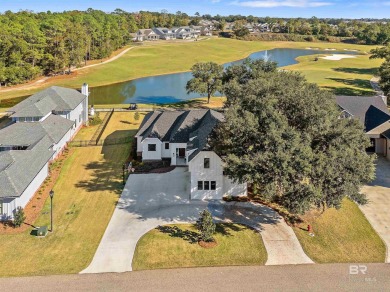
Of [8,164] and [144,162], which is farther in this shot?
[144,162]

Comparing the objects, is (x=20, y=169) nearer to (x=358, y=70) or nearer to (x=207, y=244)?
(x=207, y=244)

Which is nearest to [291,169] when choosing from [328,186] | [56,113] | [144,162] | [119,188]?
[328,186]

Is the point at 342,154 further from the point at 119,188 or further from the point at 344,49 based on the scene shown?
the point at 344,49

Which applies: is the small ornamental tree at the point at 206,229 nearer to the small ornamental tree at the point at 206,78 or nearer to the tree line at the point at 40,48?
the small ornamental tree at the point at 206,78

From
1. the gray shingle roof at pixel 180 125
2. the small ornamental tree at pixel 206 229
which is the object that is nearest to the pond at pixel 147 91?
the gray shingle roof at pixel 180 125

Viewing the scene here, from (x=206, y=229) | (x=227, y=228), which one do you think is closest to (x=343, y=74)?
(x=227, y=228)

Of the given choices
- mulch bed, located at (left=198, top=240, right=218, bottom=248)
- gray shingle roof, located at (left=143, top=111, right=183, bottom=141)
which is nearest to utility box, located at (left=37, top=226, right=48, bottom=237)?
mulch bed, located at (left=198, top=240, right=218, bottom=248)
